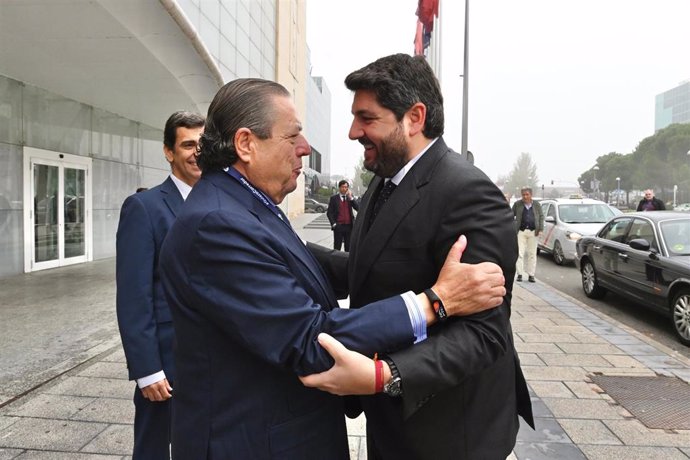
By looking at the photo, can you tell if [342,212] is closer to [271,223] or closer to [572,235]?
[572,235]

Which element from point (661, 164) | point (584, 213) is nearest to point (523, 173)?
point (661, 164)

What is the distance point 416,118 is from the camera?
5.03ft

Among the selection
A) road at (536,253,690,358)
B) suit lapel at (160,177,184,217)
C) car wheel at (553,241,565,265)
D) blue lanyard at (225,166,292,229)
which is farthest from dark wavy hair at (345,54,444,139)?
car wheel at (553,241,565,265)

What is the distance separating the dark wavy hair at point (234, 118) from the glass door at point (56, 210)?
9827 millimetres

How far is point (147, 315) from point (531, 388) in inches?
129

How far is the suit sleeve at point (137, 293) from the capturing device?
2061 mm

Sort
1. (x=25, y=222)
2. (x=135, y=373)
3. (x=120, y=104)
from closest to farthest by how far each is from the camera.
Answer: (x=135, y=373) < (x=25, y=222) < (x=120, y=104)

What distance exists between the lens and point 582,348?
5.32 metres

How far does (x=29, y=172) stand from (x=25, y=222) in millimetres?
974

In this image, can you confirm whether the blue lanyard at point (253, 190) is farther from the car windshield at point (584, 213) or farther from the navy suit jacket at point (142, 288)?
the car windshield at point (584, 213)

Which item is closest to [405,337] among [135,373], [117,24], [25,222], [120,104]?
[135,373]

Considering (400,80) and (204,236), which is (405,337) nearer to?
(204,236)

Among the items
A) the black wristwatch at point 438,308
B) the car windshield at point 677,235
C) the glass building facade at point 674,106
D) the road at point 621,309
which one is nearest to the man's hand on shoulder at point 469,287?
the black wristwatch at point 438,308

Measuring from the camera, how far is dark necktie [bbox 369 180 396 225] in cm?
164
